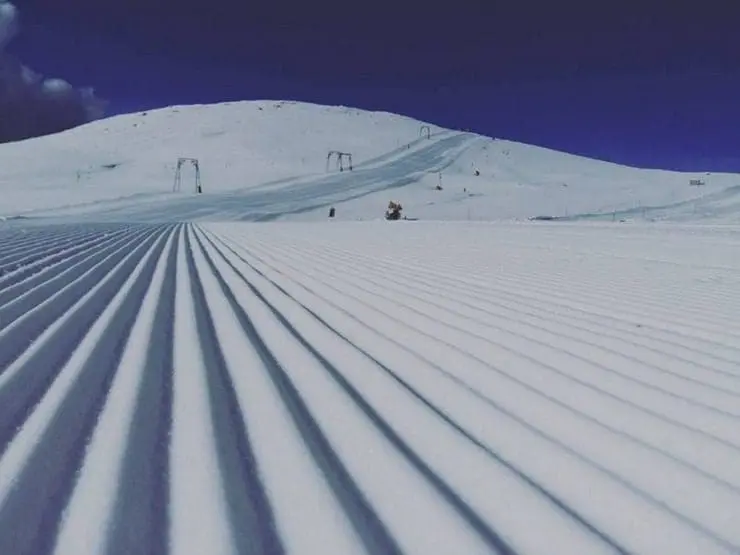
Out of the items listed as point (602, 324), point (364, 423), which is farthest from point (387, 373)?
point (602, 324)

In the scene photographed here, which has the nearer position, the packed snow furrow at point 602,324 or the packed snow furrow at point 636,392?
the packed snow furrow at point 636,392

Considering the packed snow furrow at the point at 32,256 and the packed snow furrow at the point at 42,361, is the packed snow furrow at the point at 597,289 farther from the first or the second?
the packed snow furrow at the point at 32,256

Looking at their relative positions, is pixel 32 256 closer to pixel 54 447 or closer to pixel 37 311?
pixel 37 311

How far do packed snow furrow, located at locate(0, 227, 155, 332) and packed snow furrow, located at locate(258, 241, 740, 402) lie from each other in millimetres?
2244

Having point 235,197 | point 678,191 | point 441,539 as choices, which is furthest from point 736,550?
point 678,191

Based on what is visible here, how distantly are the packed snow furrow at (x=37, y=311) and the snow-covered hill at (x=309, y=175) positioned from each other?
67.5ft

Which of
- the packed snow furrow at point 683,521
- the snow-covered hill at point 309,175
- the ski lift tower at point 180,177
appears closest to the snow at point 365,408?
the packed snow furrow at point 683,521

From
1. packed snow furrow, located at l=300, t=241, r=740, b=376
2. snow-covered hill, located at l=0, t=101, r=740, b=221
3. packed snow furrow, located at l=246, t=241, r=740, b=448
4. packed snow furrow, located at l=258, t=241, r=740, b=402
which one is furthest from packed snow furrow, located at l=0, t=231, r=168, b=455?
snow-covered hill, located at l=0, t=101, r=740, b=221

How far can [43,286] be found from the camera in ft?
13.5

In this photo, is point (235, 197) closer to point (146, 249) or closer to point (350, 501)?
point (146, 249)

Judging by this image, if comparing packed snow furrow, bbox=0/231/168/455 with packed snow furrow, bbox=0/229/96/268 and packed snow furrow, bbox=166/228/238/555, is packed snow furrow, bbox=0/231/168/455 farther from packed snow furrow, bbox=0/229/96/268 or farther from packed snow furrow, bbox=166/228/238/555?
packed snow furrow, bbox=0/229/96/268

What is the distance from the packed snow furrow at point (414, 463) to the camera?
1.31 meters

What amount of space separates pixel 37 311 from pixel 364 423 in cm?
228

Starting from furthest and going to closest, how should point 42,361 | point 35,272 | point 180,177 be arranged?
point 180,177 → point 35,272 → point 42,361
